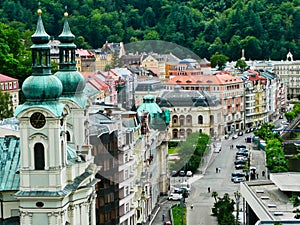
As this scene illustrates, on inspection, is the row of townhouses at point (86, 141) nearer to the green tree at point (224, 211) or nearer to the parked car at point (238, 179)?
the green tree at point (224, 211)

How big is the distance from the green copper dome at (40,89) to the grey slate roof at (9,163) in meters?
3.20

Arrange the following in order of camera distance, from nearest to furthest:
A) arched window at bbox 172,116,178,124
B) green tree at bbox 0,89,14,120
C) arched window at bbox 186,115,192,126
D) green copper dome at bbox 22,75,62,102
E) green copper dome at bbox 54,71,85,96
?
green copper dome at bbox 22,75,62,102
green copper dome at bbox 54,71,85,96
arched window at bbox 172,116,178,124
arched window at bbox 186,115,192,126
green tree at bbox 0,89,14,120

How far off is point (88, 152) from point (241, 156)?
4139 cm

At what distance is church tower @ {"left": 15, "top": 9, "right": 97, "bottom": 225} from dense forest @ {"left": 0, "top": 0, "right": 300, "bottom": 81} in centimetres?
9664

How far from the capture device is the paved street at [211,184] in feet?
170

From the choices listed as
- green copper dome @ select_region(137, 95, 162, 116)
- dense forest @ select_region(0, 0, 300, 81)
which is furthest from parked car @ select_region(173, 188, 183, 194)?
dense forest @ select_region(0, 0, 300, 81)

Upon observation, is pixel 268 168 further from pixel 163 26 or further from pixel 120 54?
pixel 163 26

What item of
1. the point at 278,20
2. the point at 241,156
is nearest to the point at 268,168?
the point at 241,156

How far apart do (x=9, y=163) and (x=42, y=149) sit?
2.96 meters

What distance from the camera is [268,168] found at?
208ft

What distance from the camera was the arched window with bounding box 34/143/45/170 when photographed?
A: 1190 inches

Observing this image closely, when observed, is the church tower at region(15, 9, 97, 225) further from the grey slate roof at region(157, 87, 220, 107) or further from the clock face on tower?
the grey slate roof at region(157, 87, 220, 107)

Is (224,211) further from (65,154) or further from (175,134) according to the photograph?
(65,154)

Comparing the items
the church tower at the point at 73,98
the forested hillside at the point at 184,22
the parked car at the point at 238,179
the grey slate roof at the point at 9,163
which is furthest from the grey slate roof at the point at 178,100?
the forested hillside at the point at 184,22
